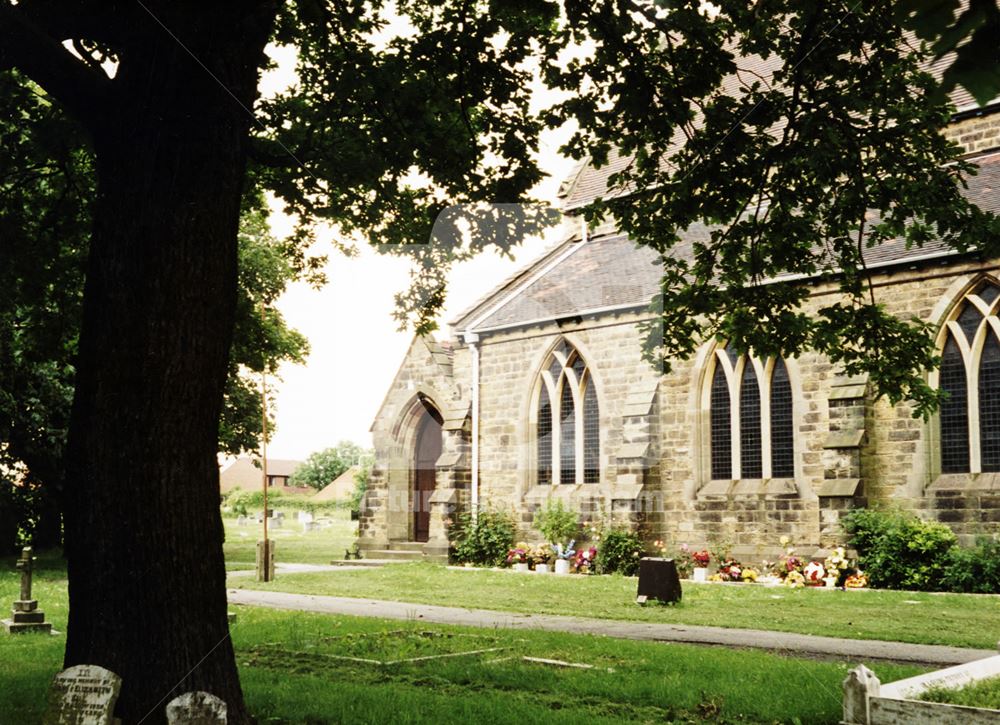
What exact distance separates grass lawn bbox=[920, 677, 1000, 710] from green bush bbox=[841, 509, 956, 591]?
6115mm

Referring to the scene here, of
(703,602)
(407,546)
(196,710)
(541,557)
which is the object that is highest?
(541,557)

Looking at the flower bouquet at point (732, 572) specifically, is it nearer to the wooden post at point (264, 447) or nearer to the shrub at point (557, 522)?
the shrub at point (557, 522)

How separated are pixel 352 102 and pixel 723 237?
358cm

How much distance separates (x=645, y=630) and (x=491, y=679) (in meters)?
2.92

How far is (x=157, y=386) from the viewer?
649 cm

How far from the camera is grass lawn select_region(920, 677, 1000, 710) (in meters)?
6.92

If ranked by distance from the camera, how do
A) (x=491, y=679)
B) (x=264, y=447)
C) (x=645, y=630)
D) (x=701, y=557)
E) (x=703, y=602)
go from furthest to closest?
1. (x=701, y=557)
2. (x=703, y=602)
3. (x=645, y=630)
4. (x=491, y=679)
5. (x=264, y=447)

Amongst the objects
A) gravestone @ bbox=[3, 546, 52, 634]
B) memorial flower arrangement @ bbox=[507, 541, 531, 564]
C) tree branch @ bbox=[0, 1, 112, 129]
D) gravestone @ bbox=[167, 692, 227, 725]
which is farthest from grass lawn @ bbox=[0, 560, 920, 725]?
tree branch @ bbox=[0, 1, 112, 129]

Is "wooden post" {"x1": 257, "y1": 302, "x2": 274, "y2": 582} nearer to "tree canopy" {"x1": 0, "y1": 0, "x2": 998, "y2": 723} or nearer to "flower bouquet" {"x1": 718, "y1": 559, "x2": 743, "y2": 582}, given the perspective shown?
"tree canopy" {"x1": 0, "y1": 0, "x2": 998, "y2": 723}

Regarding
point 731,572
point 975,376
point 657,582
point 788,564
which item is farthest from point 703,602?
point 975,376

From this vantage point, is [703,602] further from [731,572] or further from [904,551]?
[904,551]

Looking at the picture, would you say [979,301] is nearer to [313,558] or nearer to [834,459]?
[834,459]

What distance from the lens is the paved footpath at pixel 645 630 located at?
29.0 ft

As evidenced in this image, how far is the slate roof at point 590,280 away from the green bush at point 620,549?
6.73 feet
